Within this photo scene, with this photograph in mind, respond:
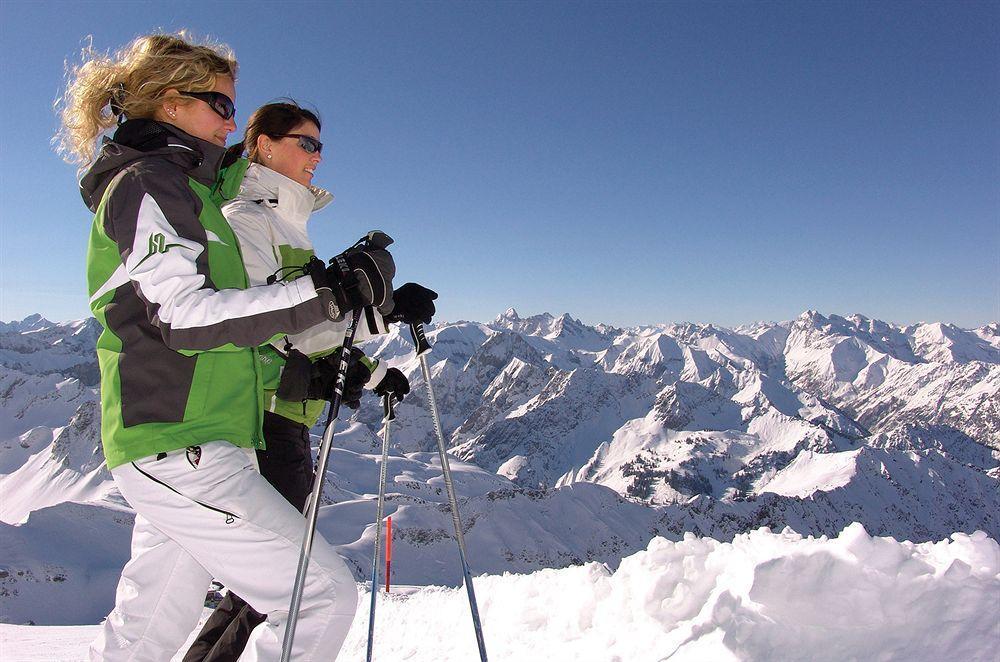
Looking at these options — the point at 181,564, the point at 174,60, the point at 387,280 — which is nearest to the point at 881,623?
the point at 387,280

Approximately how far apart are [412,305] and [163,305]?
1.76 meters

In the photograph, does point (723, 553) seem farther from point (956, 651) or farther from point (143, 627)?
point (143, 627)

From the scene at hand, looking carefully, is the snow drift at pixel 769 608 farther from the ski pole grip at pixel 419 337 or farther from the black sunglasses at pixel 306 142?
the black sunglasses at pixel 306 142

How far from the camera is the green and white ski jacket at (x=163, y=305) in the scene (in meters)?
2.68

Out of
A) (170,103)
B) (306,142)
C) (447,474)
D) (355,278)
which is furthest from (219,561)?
(306,142)

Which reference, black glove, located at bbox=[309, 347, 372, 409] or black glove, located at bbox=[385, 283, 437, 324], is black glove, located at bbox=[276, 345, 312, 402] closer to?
black glove, located at bbox=[309, 347, 372, 409]

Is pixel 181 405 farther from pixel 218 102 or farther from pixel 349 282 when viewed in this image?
pixel 218 102

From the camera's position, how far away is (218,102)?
11.0ft

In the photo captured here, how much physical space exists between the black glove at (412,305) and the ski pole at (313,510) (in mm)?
547

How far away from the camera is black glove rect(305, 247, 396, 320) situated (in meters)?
3.07

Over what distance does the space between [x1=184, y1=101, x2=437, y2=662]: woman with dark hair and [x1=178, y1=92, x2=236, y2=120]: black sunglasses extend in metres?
0.60

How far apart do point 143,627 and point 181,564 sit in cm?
32

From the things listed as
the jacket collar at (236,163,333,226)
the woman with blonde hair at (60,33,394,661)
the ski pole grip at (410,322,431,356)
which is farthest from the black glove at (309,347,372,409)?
the jacket collar at (236,163,333,226)

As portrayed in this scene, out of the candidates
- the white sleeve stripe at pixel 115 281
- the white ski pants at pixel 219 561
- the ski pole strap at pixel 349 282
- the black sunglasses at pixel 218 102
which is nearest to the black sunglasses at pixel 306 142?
the black sunglasses at pixel 218 102
